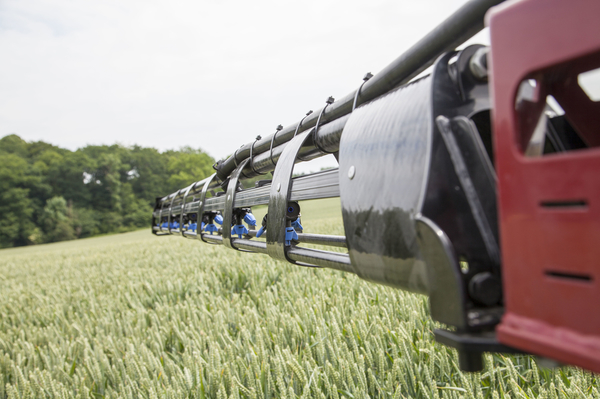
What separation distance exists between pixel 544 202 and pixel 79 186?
62.9m

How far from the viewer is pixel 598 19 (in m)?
0.54

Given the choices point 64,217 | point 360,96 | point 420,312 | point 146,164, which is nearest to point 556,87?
point 360,96

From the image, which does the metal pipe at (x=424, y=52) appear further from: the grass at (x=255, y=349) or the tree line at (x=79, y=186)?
the tree line at (x=79, y=186)

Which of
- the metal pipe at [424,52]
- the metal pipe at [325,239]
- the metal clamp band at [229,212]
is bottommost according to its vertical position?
the metal pipe at [325,239]

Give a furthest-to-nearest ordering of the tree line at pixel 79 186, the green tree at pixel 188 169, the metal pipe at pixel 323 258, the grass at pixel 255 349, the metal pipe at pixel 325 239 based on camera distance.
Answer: the green tree at pixel 188 169 → the tree line at pixel 79 186 → the grass at pixel 255 349 → the metal pipe at pixel 325 239 → the metal pipe at pixel 323 258

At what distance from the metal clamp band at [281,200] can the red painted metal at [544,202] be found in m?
1.13

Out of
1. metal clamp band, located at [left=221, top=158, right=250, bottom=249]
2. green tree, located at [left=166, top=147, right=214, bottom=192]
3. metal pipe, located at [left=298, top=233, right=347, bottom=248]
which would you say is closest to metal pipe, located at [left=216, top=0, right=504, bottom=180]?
metal pipe, located at [left=298, top=233, right=347, bottom=248]

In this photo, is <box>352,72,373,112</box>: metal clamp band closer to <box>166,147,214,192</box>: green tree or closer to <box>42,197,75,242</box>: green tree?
<box>42,197,75,242</box>: green tree

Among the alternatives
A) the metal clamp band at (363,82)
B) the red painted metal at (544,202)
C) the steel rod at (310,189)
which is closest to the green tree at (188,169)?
the steel rod at (310,189)

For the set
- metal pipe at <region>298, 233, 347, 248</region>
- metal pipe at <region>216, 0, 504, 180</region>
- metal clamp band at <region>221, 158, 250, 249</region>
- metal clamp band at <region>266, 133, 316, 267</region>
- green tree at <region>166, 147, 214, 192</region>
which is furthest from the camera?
green tree at <region>166, 147, 214, 192</region>

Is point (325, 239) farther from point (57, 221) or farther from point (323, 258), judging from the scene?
point (57, 221)

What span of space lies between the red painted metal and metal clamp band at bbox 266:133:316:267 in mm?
1126

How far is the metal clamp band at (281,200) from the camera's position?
173 cm

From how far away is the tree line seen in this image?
46.4 m
